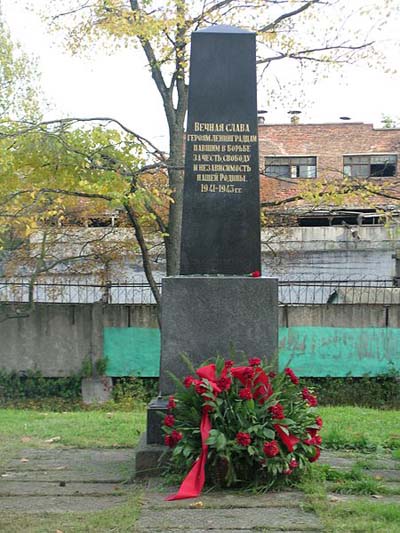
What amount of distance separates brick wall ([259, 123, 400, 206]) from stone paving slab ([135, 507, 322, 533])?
28098mm

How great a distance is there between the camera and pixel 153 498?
5.15m

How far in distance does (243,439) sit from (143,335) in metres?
11.2

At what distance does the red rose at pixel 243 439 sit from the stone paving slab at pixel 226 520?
45cm

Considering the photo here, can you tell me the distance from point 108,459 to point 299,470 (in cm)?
216

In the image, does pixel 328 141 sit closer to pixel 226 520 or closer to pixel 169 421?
pixel 169 421

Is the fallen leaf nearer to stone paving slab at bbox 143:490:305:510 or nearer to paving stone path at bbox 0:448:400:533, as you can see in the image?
paving stone path at bbox 0:448:400:533

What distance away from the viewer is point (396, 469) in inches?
245

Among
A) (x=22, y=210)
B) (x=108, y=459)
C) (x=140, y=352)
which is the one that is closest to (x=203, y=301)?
(x=108, y=459)

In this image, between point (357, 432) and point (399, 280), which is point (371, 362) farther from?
point (357, 432)

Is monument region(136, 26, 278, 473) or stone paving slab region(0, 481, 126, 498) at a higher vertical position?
monument region(136, 26, 278, 473)

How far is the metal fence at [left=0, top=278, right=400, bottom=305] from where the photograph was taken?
1694 centimetres

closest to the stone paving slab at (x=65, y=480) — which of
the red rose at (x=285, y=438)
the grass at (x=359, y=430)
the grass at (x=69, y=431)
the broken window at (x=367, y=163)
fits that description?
the grass at (x=69, y=431)

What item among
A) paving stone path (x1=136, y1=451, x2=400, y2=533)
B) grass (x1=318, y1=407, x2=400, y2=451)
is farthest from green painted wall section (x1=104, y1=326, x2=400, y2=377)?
paving stone path (x1=136, y1=451, x2=400, y2=533)

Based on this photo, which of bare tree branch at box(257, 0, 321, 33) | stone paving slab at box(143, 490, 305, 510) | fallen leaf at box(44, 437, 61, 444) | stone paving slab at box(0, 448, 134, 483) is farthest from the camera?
bare tree branch at box(257, 0, 321, 33)
